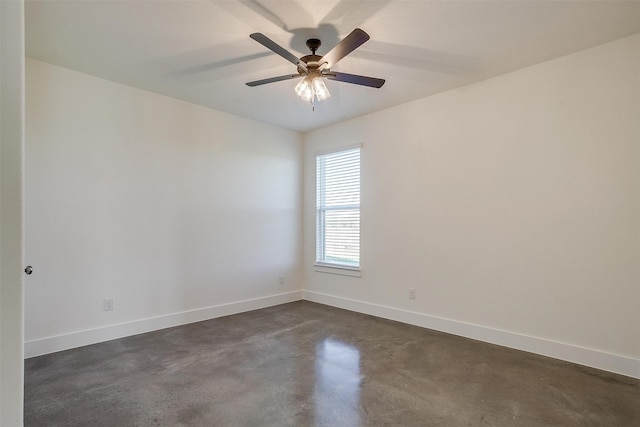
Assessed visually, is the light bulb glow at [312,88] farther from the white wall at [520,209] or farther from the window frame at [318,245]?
the window frame at [318,245]

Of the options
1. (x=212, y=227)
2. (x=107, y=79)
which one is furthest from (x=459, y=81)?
(x=107, y=79)

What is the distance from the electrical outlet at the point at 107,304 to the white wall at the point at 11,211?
2.85 meters

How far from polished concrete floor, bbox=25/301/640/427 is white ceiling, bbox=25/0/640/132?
8.60 feet

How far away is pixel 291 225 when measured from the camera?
200 inches

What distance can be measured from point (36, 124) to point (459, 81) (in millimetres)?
4053

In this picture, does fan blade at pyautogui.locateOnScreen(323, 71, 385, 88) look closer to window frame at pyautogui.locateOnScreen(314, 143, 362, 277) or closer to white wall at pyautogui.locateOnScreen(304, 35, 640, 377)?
white wall at pyautogui.locateOnScreen(304, 35, 640, 377)

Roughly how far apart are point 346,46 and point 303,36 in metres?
0.59

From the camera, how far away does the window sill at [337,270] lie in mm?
4473

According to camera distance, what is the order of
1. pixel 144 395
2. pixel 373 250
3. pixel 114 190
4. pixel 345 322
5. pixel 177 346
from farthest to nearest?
pixel 373 250, pixel 345 322, pixel 114 190, pixel 177 346, pixel 144 395

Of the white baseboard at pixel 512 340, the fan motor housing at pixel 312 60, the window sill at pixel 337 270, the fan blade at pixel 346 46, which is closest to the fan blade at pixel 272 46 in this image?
the fan motor housing at pixel 312 60

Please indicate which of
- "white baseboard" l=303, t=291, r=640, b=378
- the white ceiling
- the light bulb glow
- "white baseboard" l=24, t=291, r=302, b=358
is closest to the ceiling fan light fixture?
the light bulb glow

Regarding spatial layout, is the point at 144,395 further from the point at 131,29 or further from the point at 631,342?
the point at 631,342

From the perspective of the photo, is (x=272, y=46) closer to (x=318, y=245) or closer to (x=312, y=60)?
(x=312, y=60)

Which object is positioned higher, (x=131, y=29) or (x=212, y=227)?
(x=131, y=29)
